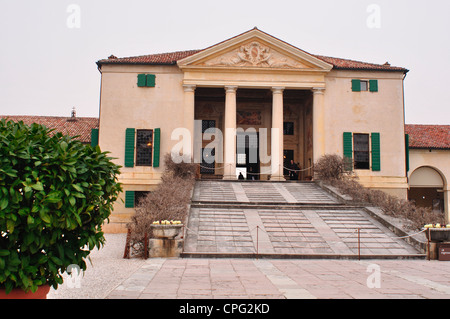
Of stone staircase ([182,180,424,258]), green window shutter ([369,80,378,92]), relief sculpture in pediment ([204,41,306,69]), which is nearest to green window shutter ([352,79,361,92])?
green window shutter ([369,80,378,92])

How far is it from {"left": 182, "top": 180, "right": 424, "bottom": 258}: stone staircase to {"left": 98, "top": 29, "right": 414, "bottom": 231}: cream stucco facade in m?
4.53

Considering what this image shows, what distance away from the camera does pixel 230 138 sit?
23594 mm

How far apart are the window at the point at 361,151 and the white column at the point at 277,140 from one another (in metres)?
4.41

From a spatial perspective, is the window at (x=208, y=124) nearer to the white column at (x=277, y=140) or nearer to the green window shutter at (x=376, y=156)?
the white column at (x=277, y=140)

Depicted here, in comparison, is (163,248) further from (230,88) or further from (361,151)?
(361,151)

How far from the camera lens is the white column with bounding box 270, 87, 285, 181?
23406mm

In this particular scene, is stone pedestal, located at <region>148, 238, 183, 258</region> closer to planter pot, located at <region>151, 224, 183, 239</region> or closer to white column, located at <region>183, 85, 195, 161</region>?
planter pot, located at <region>151, 224, 183, 239</region>

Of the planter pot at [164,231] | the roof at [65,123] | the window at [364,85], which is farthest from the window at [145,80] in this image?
the planter pot at [164,231]

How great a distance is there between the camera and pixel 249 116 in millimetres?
28328

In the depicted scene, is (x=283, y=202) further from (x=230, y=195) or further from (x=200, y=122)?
(x=200, y=122)

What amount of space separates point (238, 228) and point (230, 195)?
471 centimetres

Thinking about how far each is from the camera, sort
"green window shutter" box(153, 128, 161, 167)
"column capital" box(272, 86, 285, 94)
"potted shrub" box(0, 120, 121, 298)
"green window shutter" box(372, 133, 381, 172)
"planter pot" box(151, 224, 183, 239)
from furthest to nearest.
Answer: "column capital" box(272, 86, 285, 94) < "green window shutter" box(372, 133, 381, 172) < "green window shutter" box(153, 128, 161, 167) < "planter pot" box(151, 224, 183, 239) < "potted shrub" box(0, 120, 121, 298)

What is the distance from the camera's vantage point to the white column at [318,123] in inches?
933
